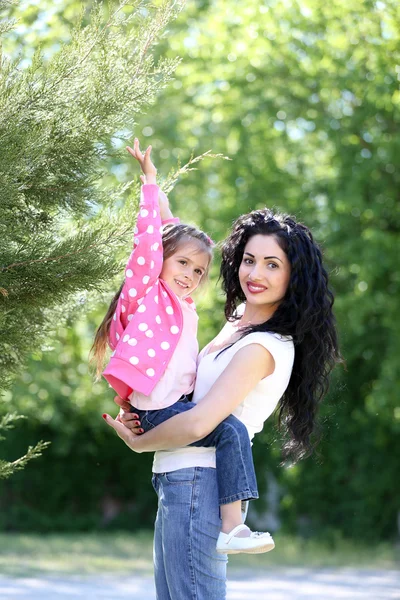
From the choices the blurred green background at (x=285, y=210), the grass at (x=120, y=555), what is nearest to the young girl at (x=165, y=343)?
the blurred green background at (x=285, y=210)

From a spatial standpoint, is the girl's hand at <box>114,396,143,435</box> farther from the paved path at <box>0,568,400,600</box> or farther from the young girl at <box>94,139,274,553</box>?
the paved path at <box>0,568,400,600</box>

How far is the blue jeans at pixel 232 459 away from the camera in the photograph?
270cm

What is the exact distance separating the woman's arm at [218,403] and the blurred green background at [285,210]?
24.9ft

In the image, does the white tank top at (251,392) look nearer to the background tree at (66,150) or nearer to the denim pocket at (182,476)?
the denim pocket at (182,476)

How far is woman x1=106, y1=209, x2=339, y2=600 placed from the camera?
2676 millimetres

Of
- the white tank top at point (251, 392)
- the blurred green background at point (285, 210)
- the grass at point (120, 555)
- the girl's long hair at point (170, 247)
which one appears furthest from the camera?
the blurred green background at point (285, 210)

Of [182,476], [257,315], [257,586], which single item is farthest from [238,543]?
[257,586]

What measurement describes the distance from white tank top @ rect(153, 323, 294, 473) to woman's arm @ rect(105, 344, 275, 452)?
1.4 inches

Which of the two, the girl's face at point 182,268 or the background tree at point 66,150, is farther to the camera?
the girl's face at point 182,268

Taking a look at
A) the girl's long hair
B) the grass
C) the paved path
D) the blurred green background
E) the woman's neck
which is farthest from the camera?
the blurred green background

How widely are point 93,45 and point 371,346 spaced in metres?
9.87

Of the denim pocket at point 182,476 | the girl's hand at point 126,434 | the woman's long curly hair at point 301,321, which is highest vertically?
the woman's long curly hair at point 301,321

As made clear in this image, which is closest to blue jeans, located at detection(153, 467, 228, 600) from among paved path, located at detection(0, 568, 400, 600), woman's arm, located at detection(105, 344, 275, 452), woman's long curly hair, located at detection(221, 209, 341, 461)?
woman's arm, located at detection(105, 344, 275, 452)

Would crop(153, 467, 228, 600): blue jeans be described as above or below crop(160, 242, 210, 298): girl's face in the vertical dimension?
below
